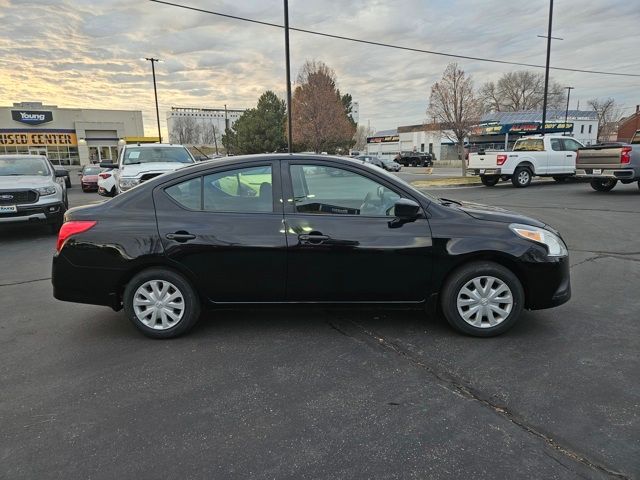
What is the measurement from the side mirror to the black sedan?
1cm

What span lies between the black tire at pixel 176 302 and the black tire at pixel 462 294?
219cm

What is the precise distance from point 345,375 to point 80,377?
1.98 metres

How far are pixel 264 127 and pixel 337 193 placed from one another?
4712 centimetres

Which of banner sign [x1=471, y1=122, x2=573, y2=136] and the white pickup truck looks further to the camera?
banner sign [x1=471, y1=122, x2=573, y2=136]

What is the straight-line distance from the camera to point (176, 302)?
3941 mm

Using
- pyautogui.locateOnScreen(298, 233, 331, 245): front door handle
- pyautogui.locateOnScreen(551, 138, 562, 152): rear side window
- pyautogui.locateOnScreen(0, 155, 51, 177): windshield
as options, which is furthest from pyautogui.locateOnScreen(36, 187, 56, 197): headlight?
pyautogui.locateOnScreen(551, 138, 562, 152): rear side window

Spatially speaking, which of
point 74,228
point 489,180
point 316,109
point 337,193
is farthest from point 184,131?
point 337,193

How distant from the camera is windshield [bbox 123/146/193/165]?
40.7ft

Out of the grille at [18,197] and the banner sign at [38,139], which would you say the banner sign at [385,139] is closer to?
the banner sign at [38,139]

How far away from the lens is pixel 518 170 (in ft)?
58.7

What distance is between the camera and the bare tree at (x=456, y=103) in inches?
943

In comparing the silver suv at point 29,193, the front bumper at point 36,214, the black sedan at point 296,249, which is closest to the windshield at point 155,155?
the silver suv at point 29,193

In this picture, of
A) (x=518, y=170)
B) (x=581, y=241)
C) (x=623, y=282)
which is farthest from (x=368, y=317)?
(x=518, y=170)

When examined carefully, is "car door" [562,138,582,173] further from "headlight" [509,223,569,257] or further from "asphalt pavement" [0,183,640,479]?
"headlight" [509,223,569,257]
